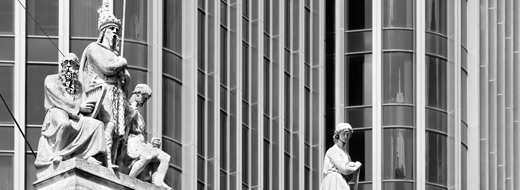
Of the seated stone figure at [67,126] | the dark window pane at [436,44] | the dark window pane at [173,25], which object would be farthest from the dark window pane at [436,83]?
the seated stone figure at [67,126]

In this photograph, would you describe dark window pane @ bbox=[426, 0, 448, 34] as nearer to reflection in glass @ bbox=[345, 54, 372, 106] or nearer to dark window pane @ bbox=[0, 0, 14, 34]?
reflection in glass @ bbox=[345, 54, 372, 106]

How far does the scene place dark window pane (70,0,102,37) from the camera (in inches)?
3376

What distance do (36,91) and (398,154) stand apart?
22.5 metres

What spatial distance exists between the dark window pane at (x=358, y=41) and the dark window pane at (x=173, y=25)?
630 inches

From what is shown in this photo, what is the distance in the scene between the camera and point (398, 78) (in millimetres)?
104500

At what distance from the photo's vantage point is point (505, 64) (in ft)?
374

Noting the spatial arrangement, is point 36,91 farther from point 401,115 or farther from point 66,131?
point 66,131

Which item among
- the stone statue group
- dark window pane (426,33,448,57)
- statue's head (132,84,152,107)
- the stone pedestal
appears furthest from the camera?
dark window pane (426,33,448,57)

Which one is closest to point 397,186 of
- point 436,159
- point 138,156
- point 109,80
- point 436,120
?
point 436,159

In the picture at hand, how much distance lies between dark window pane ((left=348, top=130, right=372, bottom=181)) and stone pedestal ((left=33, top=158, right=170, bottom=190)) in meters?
57.0

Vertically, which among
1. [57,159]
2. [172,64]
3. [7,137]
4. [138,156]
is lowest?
[57,159]

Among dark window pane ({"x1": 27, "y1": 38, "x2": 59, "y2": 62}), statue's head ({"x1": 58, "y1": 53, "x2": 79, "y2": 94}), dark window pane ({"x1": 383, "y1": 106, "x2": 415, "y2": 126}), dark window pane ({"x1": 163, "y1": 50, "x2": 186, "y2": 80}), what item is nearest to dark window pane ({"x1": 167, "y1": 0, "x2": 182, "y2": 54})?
dark window pane ({"x1": 163, "y1": 50, "x2": 186, "y2": 80})

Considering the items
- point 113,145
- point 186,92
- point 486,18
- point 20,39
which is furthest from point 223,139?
point 113,145

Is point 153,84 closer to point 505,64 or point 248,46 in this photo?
point 248,46
